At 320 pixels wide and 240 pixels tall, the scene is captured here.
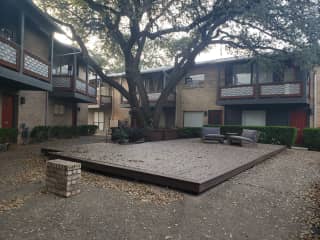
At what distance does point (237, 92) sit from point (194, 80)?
14.6 feet

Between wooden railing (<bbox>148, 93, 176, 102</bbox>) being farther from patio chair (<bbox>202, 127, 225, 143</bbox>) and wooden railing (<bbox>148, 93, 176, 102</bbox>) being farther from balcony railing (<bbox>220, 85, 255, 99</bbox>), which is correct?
patio chair (<bbox>202, 127, 225, 143</bbox>)

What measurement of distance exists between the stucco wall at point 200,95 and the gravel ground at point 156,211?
12.6 metres

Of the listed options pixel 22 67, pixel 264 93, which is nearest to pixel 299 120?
pixel 264 93

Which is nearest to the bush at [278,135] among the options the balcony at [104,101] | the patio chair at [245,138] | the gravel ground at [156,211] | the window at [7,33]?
the patio chair at [245,138]

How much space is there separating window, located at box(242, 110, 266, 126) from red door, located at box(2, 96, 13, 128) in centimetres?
1478

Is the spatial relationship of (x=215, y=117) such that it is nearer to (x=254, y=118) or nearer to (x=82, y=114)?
(x=254, y=118)

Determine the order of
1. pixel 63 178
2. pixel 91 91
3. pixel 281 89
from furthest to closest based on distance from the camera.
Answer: pixel 91 91 < pixel 281 89 < pixel 63 178

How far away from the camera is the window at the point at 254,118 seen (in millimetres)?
15648

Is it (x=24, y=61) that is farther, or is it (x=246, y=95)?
(x=246, y=95)

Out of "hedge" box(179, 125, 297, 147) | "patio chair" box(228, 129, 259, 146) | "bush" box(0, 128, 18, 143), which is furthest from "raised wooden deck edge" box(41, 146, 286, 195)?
"hedge" box(179, 125, 297, 147)

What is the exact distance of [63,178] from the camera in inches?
163

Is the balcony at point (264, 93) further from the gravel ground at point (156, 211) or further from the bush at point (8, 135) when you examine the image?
the bush at point (8, 135)

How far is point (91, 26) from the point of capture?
Result: 11.8 m

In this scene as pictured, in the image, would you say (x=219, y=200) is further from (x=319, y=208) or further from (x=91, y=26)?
(x=91, y=26)
